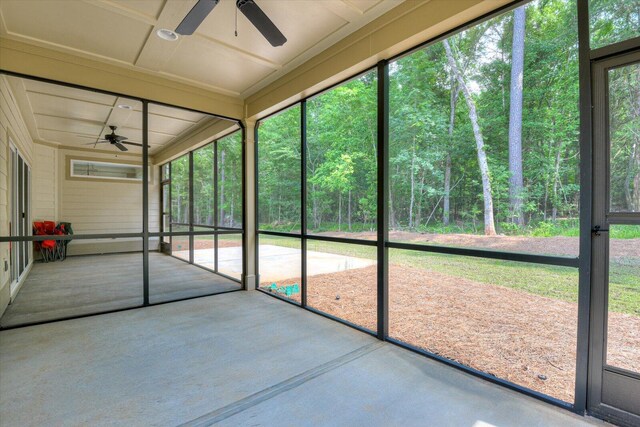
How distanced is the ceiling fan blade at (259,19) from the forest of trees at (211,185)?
3.11 metres

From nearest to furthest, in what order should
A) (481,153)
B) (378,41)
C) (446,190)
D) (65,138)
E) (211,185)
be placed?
1. (378,41)
2. (481,153)
3. (446,190)
4. (211,185)
5. (65,138)

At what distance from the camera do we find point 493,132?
3170 mm

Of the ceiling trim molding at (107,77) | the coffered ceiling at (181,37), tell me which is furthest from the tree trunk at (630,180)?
the ceiling trim molding at (107,77)

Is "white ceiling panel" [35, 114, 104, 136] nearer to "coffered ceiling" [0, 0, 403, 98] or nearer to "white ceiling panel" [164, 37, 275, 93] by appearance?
"coffered ceiling" [0, 0, 403, 98]

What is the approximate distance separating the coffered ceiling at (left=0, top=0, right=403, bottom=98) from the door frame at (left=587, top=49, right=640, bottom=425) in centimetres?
168

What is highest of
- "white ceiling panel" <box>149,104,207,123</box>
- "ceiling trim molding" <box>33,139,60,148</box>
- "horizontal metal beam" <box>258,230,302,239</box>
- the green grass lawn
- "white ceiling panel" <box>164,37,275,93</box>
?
"white ceiling panel" <box>164,37,275,93</box>

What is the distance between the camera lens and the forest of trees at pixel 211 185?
5.39 meters

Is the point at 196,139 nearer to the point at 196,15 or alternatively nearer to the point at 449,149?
the point at 196,15

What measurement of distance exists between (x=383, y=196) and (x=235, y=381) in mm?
2040

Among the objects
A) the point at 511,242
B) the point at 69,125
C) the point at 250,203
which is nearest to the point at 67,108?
the point at 69,125

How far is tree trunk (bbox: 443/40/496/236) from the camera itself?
3.07 meters

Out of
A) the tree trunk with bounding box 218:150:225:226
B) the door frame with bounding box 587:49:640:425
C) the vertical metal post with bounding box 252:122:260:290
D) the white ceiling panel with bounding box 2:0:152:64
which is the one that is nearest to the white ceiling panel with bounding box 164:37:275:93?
the white ceiling panel with bounding box 2:0:152:64

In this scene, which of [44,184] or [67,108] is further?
[44,184]

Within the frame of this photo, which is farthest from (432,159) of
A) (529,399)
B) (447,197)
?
(529,399)
